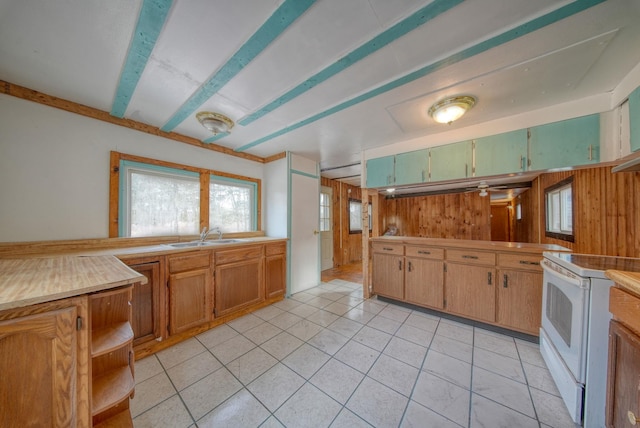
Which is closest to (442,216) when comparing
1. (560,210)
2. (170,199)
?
(560,210)

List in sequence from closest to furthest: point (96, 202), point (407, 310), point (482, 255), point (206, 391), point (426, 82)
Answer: point (206, 391) → point (426, 82) → point (96, 202) → point (482, 255) → point (407, 310)

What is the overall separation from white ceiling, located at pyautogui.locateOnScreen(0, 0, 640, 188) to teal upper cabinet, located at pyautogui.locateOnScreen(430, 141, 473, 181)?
1.26 ft

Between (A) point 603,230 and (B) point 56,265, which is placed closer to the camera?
(B) point 56,265

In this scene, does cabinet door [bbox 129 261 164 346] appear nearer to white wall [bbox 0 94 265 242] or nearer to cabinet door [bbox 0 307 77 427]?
white wall [bbox 0 94 265 242]

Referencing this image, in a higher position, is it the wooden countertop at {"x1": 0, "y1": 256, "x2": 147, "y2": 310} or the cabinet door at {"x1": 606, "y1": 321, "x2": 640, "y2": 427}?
the wooden countertop at {"x1": 0, "y1": 256, "x2": 147, "y2": 310}

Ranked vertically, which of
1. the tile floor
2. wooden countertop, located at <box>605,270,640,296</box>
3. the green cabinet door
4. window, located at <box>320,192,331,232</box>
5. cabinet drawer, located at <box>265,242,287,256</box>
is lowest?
the tile floor

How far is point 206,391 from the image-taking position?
1472 mm

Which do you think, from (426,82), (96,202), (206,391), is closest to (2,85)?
(96,202)

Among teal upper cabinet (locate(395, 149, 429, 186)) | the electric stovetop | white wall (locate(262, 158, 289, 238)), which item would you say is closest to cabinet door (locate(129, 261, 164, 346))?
white wall (locate(262, 158, 289, 238))

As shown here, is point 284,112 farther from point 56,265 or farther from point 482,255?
point 482,255

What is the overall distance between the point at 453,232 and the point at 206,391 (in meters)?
4.87

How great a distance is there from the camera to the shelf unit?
1033 millimetres

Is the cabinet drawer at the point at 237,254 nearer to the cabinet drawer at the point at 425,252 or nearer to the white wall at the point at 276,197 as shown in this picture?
the white wall at the point at 276,197

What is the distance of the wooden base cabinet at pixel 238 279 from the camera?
241cm
